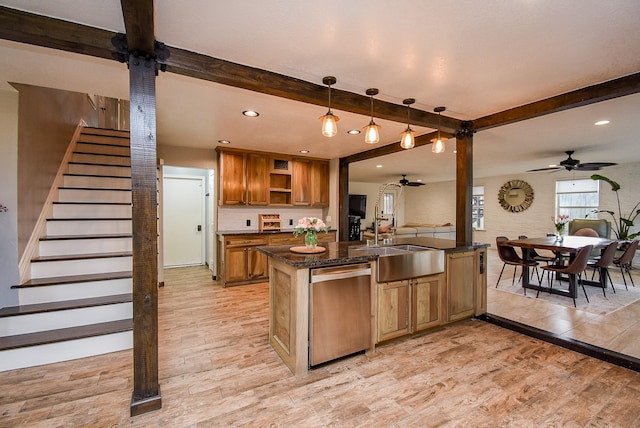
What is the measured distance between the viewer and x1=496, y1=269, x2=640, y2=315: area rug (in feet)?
12.3

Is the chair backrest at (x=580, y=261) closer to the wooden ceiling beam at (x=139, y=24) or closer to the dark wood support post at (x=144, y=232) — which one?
the dark wood support post at (x=144, y=232)

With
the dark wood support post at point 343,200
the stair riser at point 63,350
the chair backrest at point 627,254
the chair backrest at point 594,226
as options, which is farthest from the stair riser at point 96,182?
the chair backrest at point 594,226

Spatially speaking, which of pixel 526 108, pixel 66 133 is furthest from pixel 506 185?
pixel 66 133

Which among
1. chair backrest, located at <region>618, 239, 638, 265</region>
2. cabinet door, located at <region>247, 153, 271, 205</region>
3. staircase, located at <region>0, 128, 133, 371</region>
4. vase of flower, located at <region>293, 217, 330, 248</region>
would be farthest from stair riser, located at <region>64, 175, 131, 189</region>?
chair backrest, located at <region>618, 239, 638, 265</region>

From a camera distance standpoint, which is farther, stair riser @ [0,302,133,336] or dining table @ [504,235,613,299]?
dining table @ [504,235,613,299]

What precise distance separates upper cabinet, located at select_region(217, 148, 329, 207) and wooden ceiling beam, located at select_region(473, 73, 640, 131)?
3.21 m

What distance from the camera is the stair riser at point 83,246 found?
3.00m

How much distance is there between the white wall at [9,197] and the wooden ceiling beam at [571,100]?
15.9 feet

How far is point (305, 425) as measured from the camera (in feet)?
5.56

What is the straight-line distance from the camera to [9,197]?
2564mm

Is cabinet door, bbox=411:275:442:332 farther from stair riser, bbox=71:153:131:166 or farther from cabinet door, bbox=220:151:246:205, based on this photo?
stair riser, bbox=71:153:131:166

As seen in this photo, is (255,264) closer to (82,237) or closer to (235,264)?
(235,264)

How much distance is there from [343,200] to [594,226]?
231 inches

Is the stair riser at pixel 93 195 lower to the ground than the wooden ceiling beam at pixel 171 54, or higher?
lower
